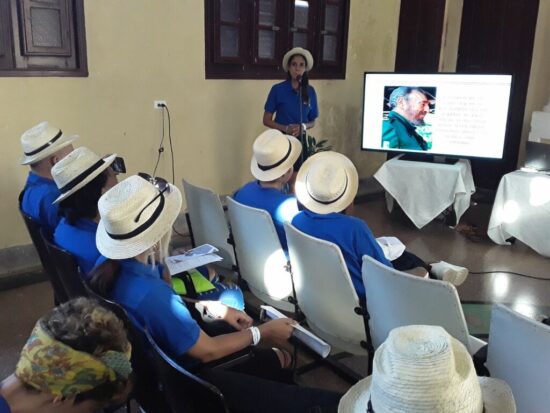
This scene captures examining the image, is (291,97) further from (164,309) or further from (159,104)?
(164,309)

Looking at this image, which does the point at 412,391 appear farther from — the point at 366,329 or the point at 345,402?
the point at 366,329

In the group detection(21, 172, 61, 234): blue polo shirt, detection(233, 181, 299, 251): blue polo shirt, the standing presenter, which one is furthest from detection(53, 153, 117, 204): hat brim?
the standing presenter

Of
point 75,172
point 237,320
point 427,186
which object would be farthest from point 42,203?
point 427,186

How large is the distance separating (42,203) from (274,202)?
110cm

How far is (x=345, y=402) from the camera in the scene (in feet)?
3.74

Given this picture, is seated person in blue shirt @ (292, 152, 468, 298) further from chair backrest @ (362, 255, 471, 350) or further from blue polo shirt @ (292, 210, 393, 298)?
chair backrest @ (362, 255, 471, 350)

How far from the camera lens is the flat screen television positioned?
427 centimetres

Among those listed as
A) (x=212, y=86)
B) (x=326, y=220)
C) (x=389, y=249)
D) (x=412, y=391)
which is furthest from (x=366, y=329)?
(x=212, y=86)

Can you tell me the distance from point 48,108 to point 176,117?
41.4 inches

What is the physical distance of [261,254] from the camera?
237cm

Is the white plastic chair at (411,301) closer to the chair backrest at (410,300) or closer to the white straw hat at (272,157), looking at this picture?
the chair backrest at (410,300)

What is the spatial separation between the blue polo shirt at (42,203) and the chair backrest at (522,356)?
191cm

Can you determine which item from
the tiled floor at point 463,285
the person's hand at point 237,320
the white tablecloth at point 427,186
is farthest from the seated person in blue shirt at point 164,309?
the white tablecloth at point 427,186

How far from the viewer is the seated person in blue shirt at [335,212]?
2014mm
